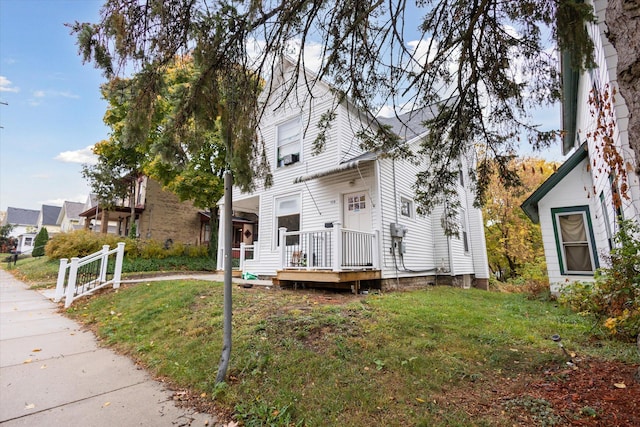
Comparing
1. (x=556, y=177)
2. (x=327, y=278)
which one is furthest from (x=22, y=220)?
(x=556, y=177)

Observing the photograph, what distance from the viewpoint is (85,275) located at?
8.23 meters

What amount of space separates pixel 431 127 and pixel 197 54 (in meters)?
3.49

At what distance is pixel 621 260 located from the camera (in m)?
3.87

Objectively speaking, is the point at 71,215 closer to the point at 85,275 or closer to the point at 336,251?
the point at 85,275

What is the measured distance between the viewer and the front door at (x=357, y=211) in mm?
8666

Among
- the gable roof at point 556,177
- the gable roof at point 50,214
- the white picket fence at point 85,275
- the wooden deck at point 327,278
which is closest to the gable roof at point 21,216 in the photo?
the gable roof at point 50,214

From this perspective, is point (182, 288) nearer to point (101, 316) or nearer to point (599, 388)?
point (101, 316)

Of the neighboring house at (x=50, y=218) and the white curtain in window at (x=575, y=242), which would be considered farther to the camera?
the neighboring house at (x=50, y=218)

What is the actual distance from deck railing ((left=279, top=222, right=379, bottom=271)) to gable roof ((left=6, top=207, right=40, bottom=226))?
58.4 m

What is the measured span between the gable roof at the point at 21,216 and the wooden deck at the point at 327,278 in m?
58.3

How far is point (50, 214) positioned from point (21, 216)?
9.32m

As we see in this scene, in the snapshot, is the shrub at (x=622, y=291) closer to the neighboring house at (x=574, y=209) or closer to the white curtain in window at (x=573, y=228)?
the neighboring house at (x=574, y=209)

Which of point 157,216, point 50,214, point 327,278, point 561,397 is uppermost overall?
point 50,214

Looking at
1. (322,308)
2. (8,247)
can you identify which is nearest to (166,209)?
(322,308)
